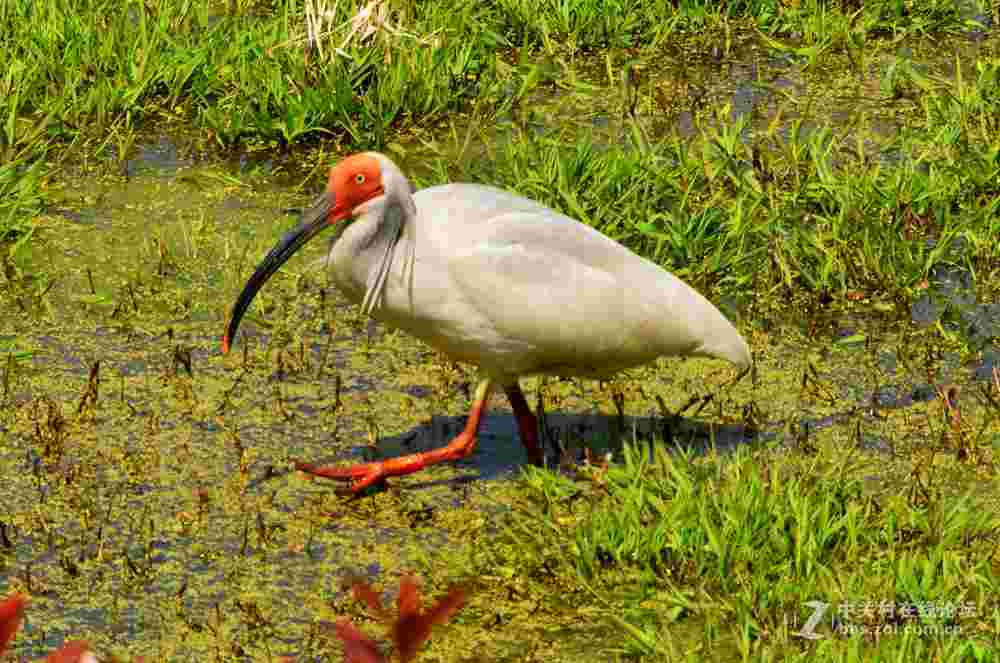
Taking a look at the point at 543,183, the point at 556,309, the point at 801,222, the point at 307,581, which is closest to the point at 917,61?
the point at 801,222

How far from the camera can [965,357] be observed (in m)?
5.66

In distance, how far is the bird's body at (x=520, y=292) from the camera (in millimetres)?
4746

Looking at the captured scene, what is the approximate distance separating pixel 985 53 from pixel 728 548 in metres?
3.96

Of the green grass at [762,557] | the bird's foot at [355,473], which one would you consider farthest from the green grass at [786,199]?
the bird's foot at [355,473]

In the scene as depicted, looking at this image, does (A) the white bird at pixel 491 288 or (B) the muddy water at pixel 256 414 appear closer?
(B) the muddy water at pixel 256 414

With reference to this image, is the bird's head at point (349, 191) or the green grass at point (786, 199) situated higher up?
the bird's head at point (349, 191)

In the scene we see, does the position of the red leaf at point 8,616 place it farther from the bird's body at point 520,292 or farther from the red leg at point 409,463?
the red leg at point 409,463

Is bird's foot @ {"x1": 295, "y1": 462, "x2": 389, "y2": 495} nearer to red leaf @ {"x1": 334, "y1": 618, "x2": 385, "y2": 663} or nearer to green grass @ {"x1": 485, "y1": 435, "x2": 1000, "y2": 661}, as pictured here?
green grass @ {"x1": 485, "y1": 435, "x2": 1000, "y2": 661}

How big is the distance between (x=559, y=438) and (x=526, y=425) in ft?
0.83

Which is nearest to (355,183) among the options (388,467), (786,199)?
(388,467)

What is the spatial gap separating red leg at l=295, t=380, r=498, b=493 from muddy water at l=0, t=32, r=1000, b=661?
8 cm

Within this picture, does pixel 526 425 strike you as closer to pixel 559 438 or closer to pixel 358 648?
pixel 559 438

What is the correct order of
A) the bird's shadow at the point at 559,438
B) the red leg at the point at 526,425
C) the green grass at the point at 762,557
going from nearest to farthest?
the green grass at the point at 762,557, the red leg at the point at 526,425, the bird's shadow at the point at 559,438

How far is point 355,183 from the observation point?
4.82 metres
